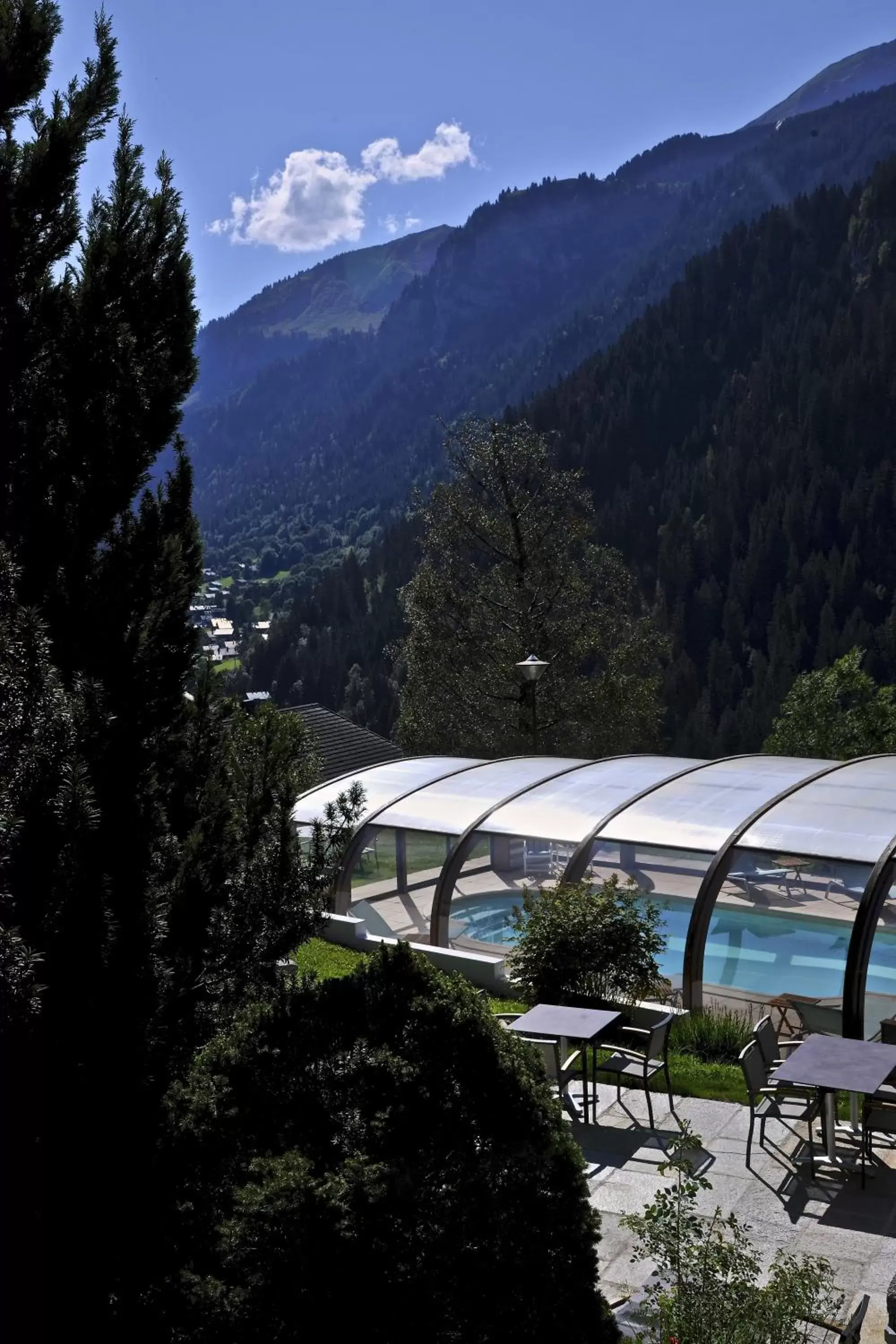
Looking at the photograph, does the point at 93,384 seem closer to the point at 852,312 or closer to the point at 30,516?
the point at 30,516

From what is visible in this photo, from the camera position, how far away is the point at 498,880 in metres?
14.1

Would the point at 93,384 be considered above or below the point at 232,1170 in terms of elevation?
above

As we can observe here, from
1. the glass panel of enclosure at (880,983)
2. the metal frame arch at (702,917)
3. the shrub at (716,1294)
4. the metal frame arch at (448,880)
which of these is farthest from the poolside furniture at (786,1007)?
the shrub at (716,1294)

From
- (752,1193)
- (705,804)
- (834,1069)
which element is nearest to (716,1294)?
(752,1193)

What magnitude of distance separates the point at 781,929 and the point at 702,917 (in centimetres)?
80

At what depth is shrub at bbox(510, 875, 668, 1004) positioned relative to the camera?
36.6ft

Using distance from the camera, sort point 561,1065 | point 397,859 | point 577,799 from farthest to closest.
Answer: point 397,859 < point 577,799 < point 561,1065

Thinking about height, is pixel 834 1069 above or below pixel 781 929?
below

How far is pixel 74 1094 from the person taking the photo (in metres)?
4.57

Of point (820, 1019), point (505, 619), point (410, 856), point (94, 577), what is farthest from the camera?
point (505, 619)

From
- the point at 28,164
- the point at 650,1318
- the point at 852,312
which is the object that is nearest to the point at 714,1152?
the point at 650,1318

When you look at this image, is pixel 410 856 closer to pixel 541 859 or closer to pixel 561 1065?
pixel 541 859

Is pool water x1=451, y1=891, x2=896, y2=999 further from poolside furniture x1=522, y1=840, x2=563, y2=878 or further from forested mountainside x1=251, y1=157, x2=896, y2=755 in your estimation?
forested mountainside x1=251, y1=157, x2=896, y2=755

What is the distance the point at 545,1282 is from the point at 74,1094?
198 cm
